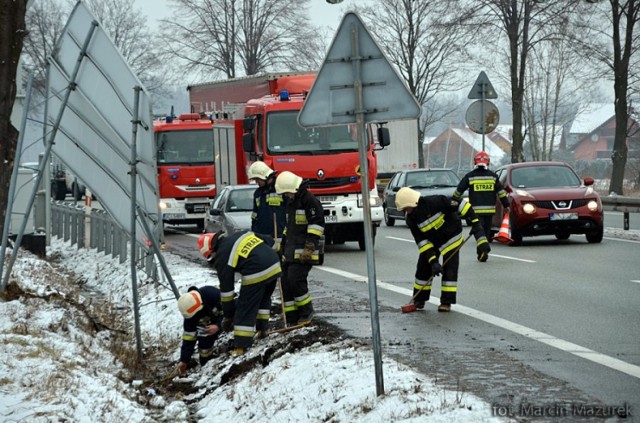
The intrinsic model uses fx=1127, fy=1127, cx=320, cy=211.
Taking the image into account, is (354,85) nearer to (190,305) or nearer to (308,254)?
(190,305)

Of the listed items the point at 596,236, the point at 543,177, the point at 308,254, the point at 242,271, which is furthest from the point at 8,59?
the point at 596,236

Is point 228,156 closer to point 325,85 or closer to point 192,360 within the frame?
point 192,360

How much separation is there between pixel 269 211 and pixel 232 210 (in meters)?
8.10

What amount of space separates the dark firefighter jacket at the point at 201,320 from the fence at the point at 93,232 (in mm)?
6028

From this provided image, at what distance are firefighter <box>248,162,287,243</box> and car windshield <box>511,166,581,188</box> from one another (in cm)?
986

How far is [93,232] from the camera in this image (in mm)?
23531

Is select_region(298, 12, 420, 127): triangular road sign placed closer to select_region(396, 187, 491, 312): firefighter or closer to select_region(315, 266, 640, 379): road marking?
select_region(315, 266, 640, 379): road marking

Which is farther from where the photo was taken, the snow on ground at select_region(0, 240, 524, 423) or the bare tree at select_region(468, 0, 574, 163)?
the bare tree at select_region(468, 0, 574, 163)

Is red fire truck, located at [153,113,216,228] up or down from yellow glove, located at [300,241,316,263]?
up

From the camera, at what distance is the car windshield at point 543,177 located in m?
22.2

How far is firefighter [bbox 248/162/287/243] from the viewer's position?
42.4 feet

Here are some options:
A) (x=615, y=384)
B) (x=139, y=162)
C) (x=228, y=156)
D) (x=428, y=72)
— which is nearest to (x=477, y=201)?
(x=228, y=156)

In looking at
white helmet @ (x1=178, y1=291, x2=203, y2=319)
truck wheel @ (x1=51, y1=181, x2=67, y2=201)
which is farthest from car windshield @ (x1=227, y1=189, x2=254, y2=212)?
truck wheel @ (x1=51, y1=181, x2=67, y2=201)

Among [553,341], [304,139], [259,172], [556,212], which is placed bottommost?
[553,341]
